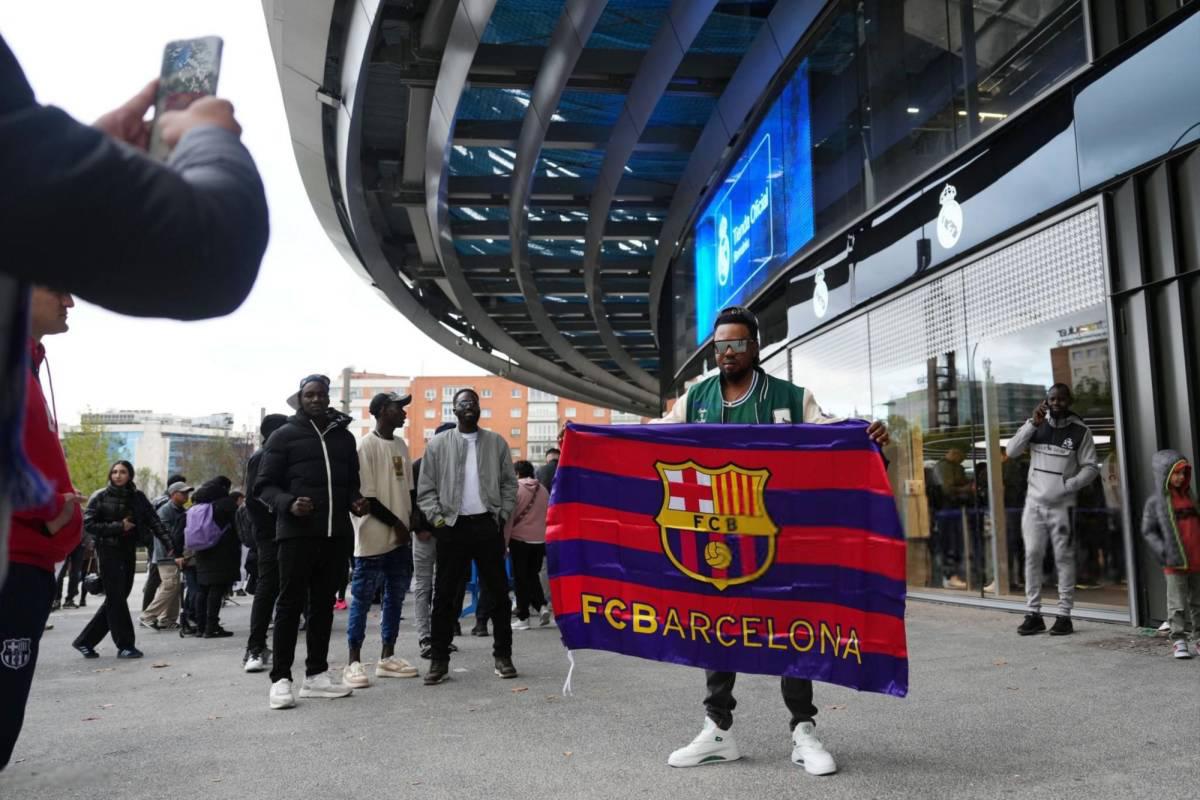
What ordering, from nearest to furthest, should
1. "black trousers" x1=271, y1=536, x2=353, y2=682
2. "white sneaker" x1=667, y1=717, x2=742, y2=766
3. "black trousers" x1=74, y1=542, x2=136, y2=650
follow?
"white sneaker" x1=667, y1=717, x2=742, y2=766, "black trousers" x1=271, y1=536, x2=353, y2=682, "black trousers" x1=74, y1=542, x2=136, y2=650

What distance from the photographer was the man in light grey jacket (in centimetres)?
661

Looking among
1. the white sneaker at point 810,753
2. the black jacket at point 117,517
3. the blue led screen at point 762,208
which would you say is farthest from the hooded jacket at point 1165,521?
the black jacket at point 117,517

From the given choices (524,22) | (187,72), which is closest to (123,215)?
(187,72)

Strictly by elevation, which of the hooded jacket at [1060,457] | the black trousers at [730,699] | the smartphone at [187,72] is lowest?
the black trousers at [730,699]

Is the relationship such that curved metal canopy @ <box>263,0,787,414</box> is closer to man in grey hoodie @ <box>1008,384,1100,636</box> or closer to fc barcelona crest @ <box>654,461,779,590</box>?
man in grey hoodie @ <box>1008,384,1100,636</box>

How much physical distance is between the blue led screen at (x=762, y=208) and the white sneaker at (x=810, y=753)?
396 inches

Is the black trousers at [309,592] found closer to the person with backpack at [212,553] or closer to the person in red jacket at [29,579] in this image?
the person in red jacket at [29,579]

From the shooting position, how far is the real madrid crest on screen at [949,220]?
9.91 m

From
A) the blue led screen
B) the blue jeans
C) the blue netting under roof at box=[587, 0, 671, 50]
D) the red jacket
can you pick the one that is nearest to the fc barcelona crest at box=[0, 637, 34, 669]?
the red jacket

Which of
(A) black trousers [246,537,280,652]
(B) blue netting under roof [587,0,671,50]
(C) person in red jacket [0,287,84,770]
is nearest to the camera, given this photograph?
(C) person in red jacket [0,287,84,770]

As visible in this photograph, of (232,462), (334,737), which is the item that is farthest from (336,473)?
(232,462)

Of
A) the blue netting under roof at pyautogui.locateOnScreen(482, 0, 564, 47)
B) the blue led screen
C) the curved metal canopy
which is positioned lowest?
the blue led screen

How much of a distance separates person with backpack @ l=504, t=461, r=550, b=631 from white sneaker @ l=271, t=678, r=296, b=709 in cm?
389

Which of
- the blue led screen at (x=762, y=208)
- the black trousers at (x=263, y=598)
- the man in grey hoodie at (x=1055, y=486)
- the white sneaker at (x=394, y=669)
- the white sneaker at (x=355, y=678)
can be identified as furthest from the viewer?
the blue led screen at (x=762, y=208)
